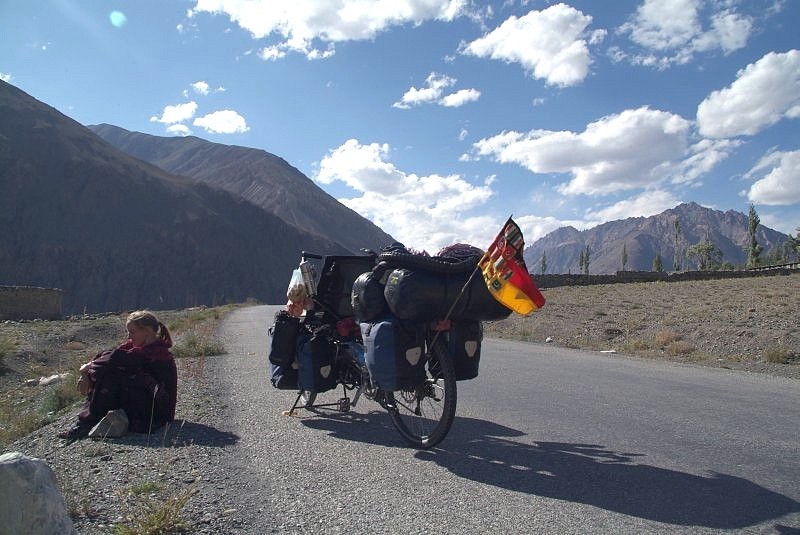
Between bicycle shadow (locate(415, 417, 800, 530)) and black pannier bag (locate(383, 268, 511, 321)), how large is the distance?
1.16 meters

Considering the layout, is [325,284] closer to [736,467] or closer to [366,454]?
[366,454]

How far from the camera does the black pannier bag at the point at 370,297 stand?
5.20 metres

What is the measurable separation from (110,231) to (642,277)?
7770cm

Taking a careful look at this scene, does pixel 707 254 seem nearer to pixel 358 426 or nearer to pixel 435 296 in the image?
pixel 358 426

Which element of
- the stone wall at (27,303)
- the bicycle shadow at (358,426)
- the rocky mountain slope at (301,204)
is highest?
the rocky mountain slope at (301,204)

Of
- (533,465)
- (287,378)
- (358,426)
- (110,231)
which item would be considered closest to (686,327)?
(358,426)

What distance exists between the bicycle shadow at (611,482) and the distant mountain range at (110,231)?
75.1 meters

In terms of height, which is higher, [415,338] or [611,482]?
[415,338]

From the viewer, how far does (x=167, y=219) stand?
99.2 metres

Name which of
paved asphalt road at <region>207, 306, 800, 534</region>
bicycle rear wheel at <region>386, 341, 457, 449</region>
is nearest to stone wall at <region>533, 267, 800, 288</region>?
paved asphalt road at <region>207, 306, 800, 534</region>

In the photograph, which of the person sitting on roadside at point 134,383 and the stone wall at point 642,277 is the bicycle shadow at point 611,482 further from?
the stone wall at point 642,277

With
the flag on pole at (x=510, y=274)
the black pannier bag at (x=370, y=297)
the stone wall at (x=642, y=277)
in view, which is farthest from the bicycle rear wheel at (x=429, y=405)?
the stone wall at (x=642, y=277)

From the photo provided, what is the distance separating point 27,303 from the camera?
38.6 m

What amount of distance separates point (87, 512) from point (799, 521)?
418cm
